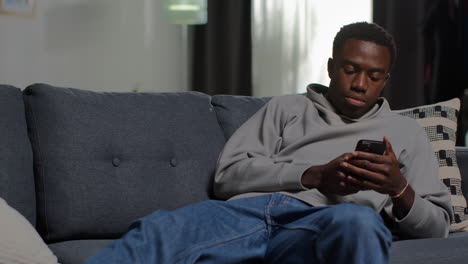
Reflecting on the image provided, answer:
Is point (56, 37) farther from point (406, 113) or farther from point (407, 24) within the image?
point (406, 113)

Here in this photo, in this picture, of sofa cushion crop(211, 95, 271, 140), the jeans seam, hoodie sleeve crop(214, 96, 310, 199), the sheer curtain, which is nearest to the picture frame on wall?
the sheer curtain

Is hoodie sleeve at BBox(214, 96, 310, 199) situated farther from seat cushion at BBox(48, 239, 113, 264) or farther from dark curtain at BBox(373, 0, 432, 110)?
dark curtain at BBox(373, 0, 432, 110)

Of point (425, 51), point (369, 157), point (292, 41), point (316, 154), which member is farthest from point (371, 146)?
point (292, 41)

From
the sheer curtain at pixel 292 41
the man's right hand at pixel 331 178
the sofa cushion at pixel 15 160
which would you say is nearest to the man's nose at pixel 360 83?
the man's right hand at pixel 331 178

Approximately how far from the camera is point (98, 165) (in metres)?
1.75

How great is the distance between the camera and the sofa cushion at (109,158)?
1.70m

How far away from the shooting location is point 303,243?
1336mm

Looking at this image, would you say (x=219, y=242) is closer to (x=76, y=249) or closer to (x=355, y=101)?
(x=76, y=249)

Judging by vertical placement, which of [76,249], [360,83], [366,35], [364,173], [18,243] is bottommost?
[76,249]

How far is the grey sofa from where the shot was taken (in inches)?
64.9

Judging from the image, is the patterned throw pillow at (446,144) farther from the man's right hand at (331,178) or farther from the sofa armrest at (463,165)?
the man's right hand at (331,178)

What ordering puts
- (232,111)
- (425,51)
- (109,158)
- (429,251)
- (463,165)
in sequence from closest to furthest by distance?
(429,251) → (109,158) → (232,111) → (463,165) → (425,51)

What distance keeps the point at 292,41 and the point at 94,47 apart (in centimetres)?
137

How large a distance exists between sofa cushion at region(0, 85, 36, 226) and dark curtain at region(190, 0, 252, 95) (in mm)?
3005
